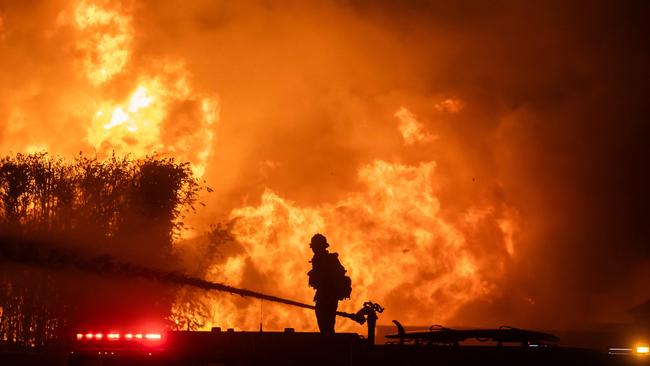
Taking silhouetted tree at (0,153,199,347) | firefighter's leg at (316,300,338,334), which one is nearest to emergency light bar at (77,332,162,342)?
firefighter's leg at (316,300,338,334)

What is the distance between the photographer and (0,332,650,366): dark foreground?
13477mm

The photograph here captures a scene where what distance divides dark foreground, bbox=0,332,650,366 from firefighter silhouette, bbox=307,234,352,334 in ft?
13.2

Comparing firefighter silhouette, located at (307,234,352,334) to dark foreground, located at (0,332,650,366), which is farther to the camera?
firefighter silhouette, located at (307,234,352,334)

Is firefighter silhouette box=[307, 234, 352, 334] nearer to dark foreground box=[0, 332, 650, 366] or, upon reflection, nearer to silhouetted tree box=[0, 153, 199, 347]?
dark foreground box=[0, 332, 650, 366]

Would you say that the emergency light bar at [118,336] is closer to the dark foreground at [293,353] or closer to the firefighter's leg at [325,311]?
the dark foreground at [293,353]

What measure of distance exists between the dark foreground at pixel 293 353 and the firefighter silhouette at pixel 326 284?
4008 mm

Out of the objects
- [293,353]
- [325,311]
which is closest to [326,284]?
[325,311]

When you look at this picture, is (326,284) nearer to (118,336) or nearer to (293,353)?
(293,353)

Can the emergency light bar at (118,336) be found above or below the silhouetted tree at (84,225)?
below

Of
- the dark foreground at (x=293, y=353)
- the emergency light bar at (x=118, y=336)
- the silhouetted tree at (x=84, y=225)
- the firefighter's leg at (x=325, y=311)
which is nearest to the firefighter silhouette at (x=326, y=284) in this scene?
the firefighter's leg at (x=325, y=311)

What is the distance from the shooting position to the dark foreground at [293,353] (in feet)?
44.2

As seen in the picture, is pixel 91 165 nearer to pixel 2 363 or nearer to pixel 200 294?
pixel 200 294

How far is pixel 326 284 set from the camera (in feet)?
59.2

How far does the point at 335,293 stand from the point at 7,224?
3835 cm
